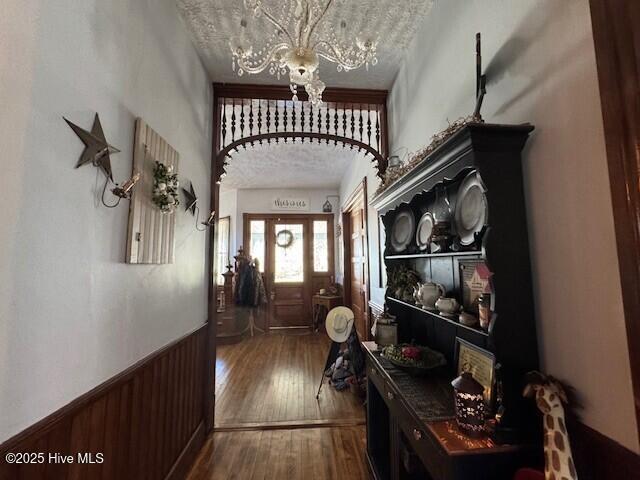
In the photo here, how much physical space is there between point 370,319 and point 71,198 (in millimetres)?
2640

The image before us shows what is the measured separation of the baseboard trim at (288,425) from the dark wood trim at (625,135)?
2173 mm

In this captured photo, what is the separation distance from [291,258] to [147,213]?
4658mm

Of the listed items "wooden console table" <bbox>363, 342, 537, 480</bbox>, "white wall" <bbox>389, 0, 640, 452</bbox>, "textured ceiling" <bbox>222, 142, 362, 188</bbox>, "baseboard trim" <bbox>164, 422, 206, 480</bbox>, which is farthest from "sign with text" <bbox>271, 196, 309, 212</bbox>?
"white wall" <bbox>389, 0, 640, 452</bbox>

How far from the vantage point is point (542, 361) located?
986 mm

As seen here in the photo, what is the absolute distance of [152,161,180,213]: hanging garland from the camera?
152 centimetres

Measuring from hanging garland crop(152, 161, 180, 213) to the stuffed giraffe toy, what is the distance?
1.68 meters

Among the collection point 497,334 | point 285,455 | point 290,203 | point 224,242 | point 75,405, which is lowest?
point 285,455

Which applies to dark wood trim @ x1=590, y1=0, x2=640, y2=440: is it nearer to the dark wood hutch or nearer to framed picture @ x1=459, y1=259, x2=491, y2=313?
the dark wood hutch

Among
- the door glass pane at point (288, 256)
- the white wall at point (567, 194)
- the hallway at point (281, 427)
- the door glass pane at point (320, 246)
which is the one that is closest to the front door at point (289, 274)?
the door glass pane at point (288, 256)

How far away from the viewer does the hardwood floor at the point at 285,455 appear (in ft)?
6.31

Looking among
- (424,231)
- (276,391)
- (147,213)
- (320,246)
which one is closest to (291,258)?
(320,246)

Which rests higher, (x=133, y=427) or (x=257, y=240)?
(x=257, y=240)

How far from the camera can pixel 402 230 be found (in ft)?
6.73

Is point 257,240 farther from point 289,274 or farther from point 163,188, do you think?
point 163,188
